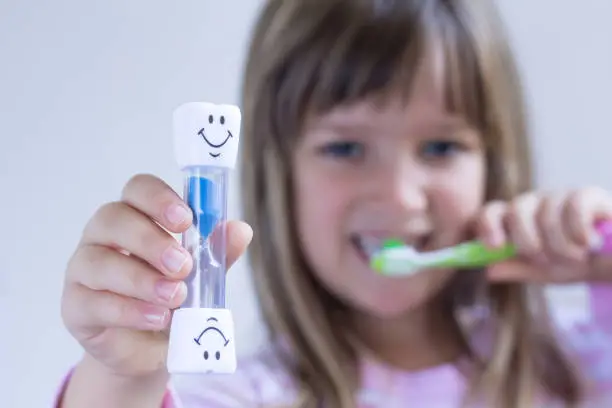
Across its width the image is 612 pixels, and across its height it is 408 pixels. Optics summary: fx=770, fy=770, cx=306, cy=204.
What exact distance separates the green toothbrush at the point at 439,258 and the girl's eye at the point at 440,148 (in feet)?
0.23

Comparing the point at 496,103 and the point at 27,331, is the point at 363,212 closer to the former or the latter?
the point at 496,103

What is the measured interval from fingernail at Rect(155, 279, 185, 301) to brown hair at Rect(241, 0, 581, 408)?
0.26 m

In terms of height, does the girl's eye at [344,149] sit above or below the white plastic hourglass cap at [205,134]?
above

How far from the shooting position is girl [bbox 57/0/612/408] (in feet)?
1.76

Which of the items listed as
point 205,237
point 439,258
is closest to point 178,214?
point 205,237

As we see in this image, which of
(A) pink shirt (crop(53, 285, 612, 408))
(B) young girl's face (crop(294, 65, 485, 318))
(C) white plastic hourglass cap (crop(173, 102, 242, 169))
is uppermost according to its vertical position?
(B) young girl's face (crop(294, 65, 485, 318))

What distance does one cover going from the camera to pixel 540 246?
0.53 metres

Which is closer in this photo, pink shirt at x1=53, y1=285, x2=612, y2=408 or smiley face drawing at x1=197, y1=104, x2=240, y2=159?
smiley face drawing at x1=197, y1=104, x2=240, y2=159

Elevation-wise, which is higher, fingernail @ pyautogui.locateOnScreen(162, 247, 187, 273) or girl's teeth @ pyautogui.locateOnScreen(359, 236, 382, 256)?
girl's teeth @ pyautogui.locateOnScreen(359, 236, 382, 256)

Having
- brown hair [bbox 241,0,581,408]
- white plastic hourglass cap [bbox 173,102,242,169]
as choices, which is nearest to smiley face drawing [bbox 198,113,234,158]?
white plastic hourglass cap [bbox 173,102,242,169]

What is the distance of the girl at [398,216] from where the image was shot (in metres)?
0.54

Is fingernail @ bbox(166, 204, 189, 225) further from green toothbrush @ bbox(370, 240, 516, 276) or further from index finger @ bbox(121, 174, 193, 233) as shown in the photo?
green toothbrush @ bbox(370, 240, 516, 276)

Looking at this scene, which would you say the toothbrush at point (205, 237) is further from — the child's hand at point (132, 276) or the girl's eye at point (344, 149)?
the girl's eye at point (344, 149)

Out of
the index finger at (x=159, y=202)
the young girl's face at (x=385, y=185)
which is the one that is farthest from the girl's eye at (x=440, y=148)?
the index finger at (x=159, y=202)
